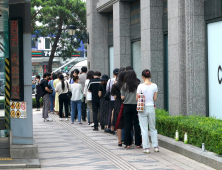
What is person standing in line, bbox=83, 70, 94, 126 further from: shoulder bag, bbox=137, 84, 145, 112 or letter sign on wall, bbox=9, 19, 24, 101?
letter sign on wall, bbox=9, 19, 24, 101

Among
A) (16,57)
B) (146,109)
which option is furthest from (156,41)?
(16,57)

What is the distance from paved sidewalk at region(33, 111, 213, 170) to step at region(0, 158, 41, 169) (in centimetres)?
17

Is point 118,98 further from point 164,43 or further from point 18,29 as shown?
point 164,43

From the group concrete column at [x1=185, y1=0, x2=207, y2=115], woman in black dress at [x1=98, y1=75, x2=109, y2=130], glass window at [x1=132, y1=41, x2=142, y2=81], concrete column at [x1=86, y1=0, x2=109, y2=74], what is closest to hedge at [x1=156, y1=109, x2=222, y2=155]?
concrete column at [x1=185, y1=0, x2=207, y2=115]

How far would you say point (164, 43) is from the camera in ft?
45.0

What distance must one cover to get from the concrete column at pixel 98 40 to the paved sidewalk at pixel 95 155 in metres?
8.25

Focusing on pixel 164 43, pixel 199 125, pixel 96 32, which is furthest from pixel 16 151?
pixel 96 32

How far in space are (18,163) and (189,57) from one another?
533cm

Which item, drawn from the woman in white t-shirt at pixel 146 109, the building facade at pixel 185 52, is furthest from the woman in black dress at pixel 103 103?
the woman in white t-shirt at pixel 146 109

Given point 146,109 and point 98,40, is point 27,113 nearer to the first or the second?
point 146,109

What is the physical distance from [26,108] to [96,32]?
12.6 meters

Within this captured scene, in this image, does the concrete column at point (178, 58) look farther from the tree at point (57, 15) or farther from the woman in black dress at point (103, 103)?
the tree at point (57, 15)

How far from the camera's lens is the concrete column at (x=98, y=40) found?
67.3 ft

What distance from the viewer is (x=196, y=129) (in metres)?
8.47
